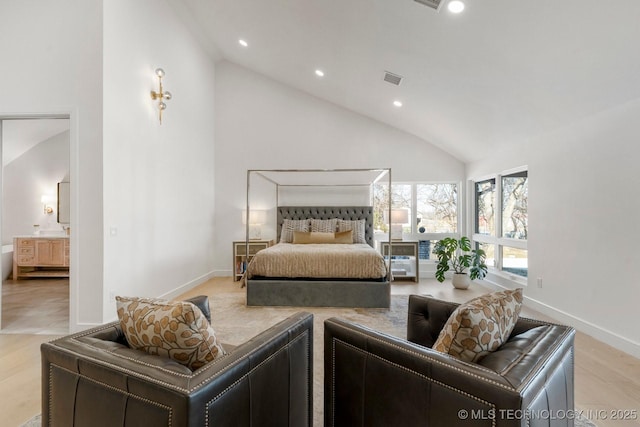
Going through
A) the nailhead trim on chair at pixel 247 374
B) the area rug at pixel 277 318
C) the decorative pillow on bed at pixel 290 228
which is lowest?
the area rug at pixel 277 318

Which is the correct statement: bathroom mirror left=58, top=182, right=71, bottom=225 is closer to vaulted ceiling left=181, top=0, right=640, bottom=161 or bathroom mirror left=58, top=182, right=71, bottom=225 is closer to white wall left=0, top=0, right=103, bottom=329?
white wall left=0, top=0, right=103, bottom=329

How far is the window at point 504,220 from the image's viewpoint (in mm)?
4332

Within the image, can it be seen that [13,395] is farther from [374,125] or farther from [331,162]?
[374,125]

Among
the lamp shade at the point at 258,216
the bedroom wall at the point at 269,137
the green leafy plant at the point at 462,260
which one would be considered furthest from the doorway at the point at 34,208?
the green leafy plant at the point at 462,260

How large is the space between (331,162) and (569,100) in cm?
371

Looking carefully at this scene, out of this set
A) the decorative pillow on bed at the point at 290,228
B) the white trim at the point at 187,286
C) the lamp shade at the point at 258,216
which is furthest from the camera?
the lamp shade at the point at 258,216

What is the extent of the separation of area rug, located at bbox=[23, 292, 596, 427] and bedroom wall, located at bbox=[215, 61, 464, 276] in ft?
7.35

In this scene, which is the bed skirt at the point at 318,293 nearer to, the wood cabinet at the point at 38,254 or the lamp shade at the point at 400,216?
the lamp shade at the point at 400,216

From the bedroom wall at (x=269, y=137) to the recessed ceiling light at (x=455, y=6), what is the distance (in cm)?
344

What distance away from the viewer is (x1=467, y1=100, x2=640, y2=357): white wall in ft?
8.69

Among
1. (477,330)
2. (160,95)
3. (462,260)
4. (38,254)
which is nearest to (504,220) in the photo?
(462,260)

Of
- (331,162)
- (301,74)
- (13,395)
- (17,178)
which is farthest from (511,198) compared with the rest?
(17,178)

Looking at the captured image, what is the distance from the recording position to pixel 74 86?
307 cm

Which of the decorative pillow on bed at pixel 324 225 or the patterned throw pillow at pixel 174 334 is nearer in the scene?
the patterned throw pillow at pixel 174 334
